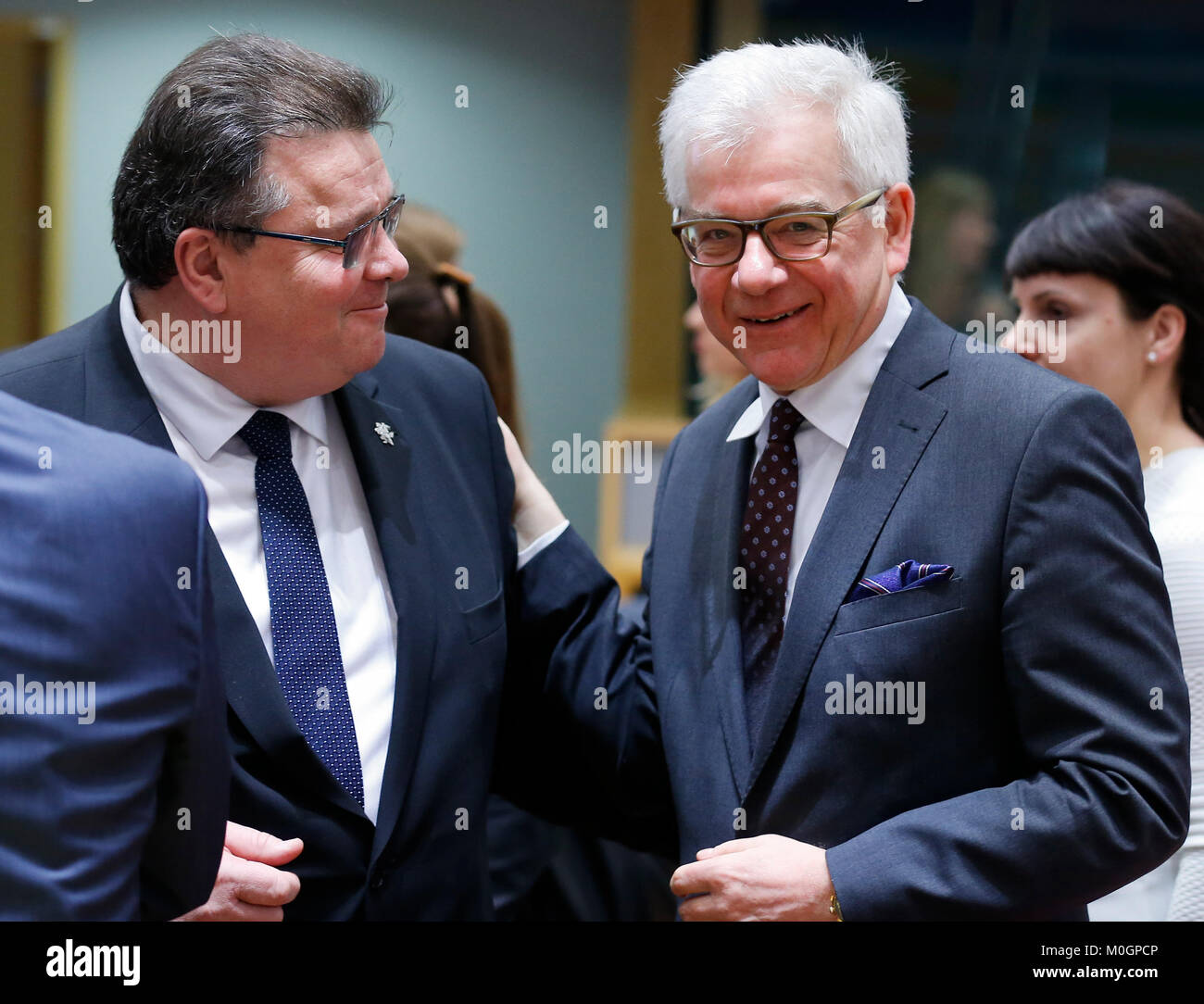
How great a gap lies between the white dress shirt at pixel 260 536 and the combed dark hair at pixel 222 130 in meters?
0.13

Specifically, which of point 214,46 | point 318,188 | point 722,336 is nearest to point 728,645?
point 722,336

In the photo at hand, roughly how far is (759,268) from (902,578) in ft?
1.43

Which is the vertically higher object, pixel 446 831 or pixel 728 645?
pixel 728 645

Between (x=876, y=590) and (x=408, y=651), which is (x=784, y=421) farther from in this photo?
(x=408, y=651)

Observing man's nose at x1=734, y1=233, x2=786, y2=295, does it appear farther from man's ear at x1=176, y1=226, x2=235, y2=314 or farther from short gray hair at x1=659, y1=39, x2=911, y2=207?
man's ear at x1=176, y1=226, x2=235, y2=314

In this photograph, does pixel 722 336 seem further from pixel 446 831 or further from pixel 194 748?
pixel 194 748

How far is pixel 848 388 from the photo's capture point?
168 cm

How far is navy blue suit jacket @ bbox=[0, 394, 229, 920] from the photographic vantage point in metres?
1.00

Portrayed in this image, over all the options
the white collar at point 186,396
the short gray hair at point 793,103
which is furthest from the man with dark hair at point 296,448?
the short gray hair at point 793,103

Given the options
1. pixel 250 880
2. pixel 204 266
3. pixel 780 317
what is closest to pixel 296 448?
pixel 204 266

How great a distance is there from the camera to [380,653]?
1.71 meters

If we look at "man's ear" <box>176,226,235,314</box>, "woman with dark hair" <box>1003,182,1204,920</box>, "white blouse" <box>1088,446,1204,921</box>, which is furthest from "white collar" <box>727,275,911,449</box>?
"man's ear" <box>176,226,235,314</box>

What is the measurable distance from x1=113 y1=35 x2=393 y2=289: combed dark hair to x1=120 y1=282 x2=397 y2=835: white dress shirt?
5.1 inches
